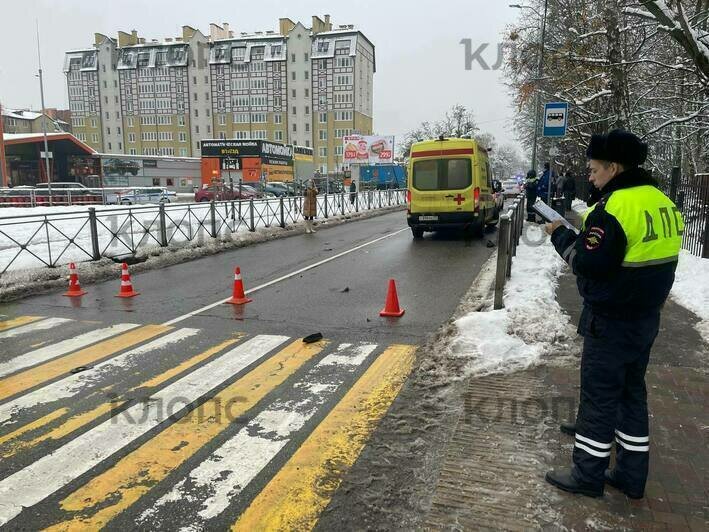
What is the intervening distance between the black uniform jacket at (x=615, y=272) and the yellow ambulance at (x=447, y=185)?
12.2 meters

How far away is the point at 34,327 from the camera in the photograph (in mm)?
6902

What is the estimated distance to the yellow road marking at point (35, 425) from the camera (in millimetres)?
3852

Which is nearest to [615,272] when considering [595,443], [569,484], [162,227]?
[595,443]

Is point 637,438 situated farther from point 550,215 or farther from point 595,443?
point 550,215

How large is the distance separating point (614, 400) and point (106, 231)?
49.3ft

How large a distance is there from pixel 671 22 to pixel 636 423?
8.97 m

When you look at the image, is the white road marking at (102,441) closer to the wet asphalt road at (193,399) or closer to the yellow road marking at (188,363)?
the wet asphalt road at (193,399)

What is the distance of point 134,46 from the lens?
101 meters

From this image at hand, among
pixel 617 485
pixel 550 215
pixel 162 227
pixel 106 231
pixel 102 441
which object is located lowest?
pixel 102 441

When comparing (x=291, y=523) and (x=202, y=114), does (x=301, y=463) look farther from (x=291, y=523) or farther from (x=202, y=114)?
(x=202, y=114)

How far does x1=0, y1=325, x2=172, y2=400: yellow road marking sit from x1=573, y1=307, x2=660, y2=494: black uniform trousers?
466cm

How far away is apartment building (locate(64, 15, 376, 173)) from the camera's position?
94.2 m

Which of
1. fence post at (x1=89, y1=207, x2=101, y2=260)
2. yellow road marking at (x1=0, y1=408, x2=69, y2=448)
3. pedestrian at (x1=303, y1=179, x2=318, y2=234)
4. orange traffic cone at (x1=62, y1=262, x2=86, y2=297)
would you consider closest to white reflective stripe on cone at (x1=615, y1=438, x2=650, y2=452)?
yellow road marking at (x1=0, y1=408, x2=69, y2=448)

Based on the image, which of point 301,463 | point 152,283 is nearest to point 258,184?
point 152,283
